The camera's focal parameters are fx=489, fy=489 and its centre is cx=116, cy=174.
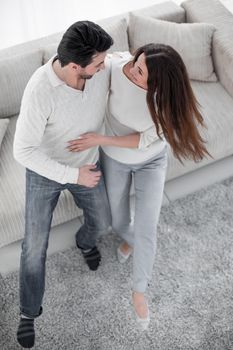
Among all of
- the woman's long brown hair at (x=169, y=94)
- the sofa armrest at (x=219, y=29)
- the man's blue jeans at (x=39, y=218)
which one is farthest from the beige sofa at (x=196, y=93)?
the woman's long brown hair at (x=169, y=94)

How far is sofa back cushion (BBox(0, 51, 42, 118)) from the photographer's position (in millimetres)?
2244

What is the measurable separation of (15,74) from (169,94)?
0.96 meters

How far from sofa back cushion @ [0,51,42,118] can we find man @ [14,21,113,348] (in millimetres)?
537

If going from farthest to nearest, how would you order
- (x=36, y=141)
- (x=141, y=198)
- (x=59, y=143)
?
(x=141, y=198), (x=59, y=143), (x=36, y=141)

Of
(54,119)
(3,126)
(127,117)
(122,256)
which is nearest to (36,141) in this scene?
(54,119)

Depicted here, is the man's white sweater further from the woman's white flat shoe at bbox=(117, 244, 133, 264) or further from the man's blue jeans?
the woman's white flat shoe at bbox=(117, 244, 133, 264)

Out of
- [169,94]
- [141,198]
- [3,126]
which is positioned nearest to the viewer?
[169,94]

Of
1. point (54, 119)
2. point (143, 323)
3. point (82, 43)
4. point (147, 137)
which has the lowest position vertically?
point (143, 323)

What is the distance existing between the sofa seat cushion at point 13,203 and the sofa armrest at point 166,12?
102 centimetres

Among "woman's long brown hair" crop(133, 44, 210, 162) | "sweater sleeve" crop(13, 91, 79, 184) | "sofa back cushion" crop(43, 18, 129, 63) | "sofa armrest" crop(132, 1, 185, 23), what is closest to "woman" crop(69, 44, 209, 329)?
"woman's long brown hair" crop(133, 44, 210, 162)

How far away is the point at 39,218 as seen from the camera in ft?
6.14

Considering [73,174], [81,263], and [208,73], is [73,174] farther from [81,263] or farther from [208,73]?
[208,73]

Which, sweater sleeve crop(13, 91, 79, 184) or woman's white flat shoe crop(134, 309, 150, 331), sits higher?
sweater sleeve crop(13, 91, 79, 184)

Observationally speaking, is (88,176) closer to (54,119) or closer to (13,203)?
(54,119)
